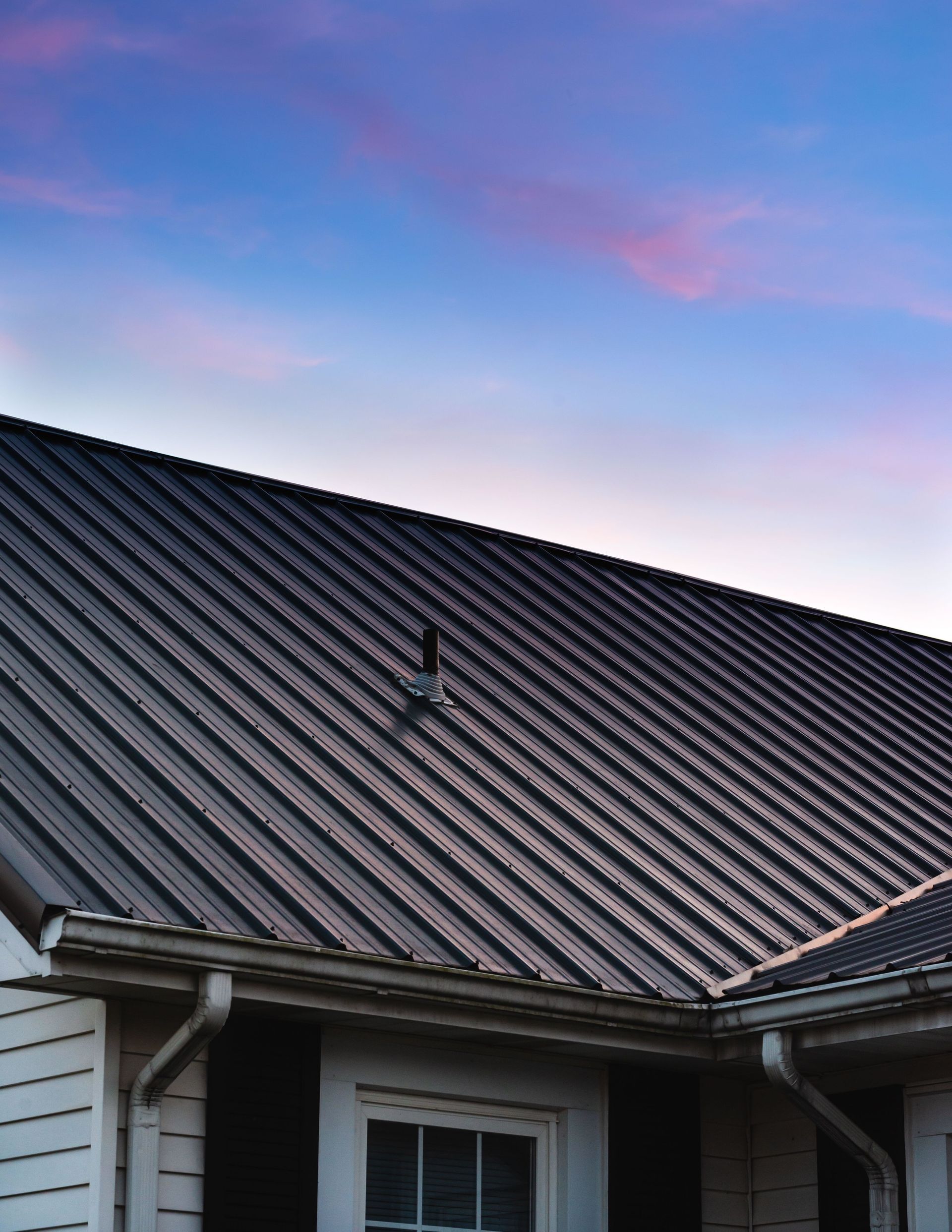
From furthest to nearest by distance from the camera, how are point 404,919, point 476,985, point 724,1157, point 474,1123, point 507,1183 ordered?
point 724,1157 < point 507,1183 < point 474,1123 < point 404,919 < point 476,985

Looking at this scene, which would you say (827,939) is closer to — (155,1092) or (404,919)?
(404,919)

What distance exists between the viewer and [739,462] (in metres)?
19.7

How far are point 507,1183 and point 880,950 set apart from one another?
219 centimetres

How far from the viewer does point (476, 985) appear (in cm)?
871

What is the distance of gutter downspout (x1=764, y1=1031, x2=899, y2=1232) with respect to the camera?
9.02 meters

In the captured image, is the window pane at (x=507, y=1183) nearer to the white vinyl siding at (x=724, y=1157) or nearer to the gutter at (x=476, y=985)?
the gutter at (x=476, y=985)

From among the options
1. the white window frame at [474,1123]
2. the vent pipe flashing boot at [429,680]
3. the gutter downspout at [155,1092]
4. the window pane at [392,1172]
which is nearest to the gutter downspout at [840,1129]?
the white window frame at [474,1123]

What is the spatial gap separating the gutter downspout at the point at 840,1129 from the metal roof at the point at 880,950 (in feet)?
1.02

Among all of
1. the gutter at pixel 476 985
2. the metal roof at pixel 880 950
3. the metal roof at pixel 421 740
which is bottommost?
the gutter at pixel 476 985

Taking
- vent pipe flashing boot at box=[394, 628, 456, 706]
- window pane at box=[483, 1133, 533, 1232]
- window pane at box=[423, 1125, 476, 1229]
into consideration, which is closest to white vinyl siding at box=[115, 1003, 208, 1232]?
window pane at box=[423, 1125, 476, 1229]

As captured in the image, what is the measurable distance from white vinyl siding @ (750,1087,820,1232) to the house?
0.02 m

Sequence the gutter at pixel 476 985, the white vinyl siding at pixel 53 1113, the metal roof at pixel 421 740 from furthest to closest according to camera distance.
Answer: the metal roof at pixel 421 740 < the white vinyl siding at pixel 53 1113 < the gutter at pixel 476 985

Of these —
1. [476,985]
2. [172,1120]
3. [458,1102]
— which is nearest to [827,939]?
[458,1102]

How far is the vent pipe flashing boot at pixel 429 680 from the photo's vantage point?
39.2 ft
